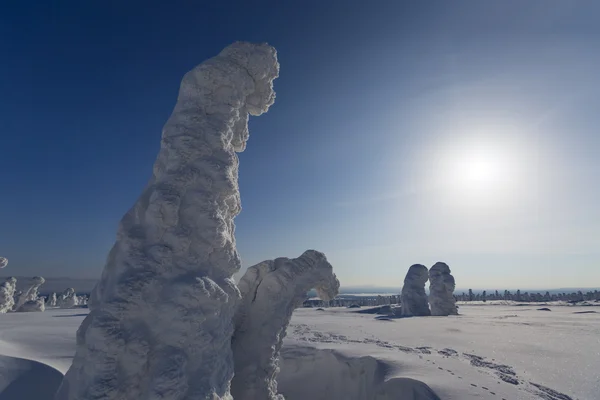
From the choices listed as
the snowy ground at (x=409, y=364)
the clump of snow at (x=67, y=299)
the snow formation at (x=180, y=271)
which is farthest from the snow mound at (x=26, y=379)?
the clump of snow at (x=67, y=299)

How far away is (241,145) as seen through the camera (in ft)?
25.3

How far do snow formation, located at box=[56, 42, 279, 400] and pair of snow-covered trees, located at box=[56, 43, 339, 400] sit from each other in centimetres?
2

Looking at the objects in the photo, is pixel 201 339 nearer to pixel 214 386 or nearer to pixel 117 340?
pixel 214 386

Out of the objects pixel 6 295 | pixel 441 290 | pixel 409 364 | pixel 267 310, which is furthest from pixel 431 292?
pixel 6 295

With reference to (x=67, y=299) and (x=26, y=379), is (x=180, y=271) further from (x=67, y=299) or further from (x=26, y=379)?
(x=67, y=299)

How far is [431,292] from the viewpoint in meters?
30.0

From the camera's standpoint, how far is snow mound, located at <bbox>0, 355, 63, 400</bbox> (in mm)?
6180

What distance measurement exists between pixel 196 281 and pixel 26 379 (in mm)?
4700

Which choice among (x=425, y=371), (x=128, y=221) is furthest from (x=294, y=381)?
(x=128, y=221)

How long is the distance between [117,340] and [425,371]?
22.0 ft

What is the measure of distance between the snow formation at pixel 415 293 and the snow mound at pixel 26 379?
27590mm

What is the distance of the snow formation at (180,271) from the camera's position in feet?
15.4

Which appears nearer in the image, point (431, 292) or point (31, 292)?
point (431, 292)

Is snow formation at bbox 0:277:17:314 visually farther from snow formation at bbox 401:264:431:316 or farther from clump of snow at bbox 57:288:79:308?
snow formation at bbox 401:264:431:316
